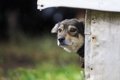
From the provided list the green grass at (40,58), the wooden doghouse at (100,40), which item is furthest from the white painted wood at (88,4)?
the green grass at (40,58)

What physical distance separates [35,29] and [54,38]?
1.30 ft

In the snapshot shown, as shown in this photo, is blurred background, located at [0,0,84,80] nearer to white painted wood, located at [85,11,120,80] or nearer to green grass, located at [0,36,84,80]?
green grass, located at [0,36,84,80]

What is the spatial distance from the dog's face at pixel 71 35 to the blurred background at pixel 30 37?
→ 3148mm

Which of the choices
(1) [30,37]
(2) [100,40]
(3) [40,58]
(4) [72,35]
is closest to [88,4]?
(2) [100,40]

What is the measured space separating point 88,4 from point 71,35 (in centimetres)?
30

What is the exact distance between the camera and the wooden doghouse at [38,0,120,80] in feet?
7.92

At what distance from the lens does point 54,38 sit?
661 centimetres

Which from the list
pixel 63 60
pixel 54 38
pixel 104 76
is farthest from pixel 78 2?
pixel 54 38

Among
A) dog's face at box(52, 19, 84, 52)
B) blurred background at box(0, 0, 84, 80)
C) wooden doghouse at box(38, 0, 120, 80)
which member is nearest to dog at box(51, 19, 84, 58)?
dog's face at box(52, 19, 84, 52)

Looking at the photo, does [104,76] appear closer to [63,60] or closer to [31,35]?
[63,60]

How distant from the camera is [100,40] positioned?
2.46 meters

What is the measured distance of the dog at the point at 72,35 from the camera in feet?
8.61

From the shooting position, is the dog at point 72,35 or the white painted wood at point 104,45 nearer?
the white painted wood at point 104,45

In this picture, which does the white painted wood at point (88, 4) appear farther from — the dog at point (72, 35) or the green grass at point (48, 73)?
the green grass at point (48, 73)
